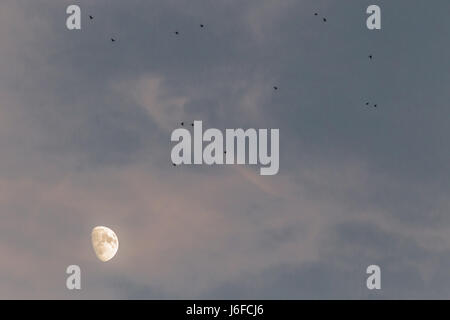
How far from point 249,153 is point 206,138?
8105mm

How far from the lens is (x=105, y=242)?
12375 centimetres

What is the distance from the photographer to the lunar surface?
122550mm

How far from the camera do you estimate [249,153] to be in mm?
106625

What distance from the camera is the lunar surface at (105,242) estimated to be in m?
123
